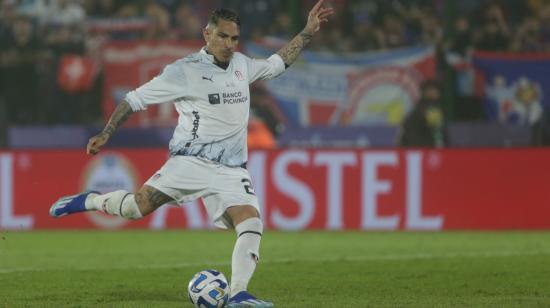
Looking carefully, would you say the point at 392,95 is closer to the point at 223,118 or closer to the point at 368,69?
the point at 368,69

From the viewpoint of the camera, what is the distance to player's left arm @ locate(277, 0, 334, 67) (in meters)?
8.74

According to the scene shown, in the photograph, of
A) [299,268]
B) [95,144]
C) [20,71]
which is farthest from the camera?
[20,71]

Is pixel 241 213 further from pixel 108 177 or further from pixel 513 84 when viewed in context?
pixel 513 84

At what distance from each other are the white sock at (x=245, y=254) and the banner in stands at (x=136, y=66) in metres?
9.90

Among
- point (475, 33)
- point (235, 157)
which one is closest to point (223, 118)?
point (235, 157)

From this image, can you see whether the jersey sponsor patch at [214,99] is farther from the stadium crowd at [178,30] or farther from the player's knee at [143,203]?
the stadium crowd at [178,30]

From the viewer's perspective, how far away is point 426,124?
53.0 ft

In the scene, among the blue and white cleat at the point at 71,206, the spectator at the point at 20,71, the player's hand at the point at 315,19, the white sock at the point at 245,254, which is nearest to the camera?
the white sock at the point at 245,254

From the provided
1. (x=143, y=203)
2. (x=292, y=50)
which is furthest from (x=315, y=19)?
(x=143, y=203)

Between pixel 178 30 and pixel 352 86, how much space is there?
9.37ft

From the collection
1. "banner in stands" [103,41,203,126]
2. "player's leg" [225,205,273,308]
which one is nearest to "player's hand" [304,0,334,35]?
"player's leg" [225,205,273,308]

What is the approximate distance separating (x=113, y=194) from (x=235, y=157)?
3.15ft

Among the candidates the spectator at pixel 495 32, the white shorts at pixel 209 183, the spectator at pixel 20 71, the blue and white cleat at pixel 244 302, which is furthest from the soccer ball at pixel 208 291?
the spectator at pixel 20 71

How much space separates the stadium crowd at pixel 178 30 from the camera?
16.8 metres
